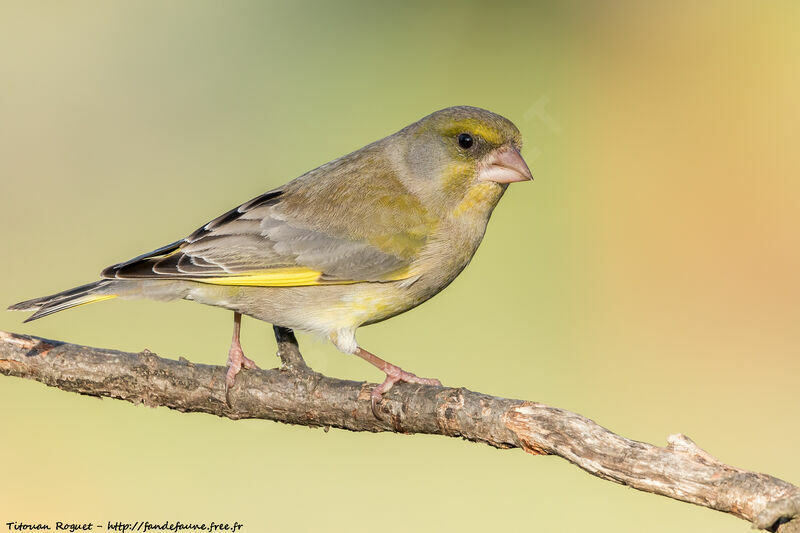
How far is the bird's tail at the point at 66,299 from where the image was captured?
12.8ft

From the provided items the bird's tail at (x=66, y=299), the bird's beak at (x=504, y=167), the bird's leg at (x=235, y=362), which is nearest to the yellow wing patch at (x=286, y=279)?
the bird's leg at (x=235, y=362)

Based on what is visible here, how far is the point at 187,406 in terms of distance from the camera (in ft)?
13.4

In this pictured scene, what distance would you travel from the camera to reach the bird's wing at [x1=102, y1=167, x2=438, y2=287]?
13.8 ft

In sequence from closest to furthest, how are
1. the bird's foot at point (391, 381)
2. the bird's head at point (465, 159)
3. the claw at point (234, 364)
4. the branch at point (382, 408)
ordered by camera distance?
the branch at point (382, 408) < the bird's foot at point (391, 381) < the claw at point (234, 364) < the bird's head at point (465, 159)

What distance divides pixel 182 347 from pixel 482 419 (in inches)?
132

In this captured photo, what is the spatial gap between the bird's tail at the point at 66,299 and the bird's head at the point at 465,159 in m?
1.67

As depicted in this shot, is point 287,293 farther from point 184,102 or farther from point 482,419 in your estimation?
point 184,102

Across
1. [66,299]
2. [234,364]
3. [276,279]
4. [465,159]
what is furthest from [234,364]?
[465,159]

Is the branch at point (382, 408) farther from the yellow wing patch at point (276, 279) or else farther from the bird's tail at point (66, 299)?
the yellow wing patch at point (276, 279)

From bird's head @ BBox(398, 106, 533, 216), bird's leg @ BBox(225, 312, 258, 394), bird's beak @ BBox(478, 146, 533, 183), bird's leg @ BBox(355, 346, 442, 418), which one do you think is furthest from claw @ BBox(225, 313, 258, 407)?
bird's beak @ BBox(478, 146, 533, 183)

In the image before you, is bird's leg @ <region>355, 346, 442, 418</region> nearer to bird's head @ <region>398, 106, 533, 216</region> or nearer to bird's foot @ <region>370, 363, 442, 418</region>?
bird's foot @ <region>370, 363, 442, 418</region>

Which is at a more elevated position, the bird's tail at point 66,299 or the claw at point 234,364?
the bird's tail at point 66,299

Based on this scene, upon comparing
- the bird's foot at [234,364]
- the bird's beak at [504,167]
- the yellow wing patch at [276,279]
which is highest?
the bird's beak at [504,167]

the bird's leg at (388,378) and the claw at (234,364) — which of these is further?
the claw at (234,364)
